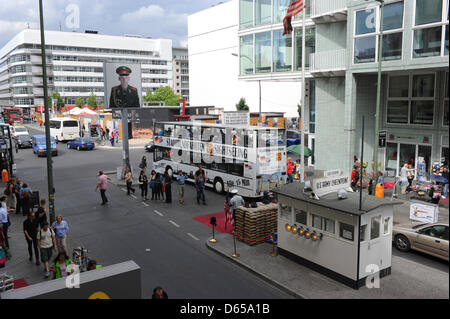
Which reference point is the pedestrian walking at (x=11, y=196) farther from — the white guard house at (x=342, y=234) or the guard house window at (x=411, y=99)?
the guard house window at (x=411, y=99)

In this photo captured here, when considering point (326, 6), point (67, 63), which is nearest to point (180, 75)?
point (67, 63)

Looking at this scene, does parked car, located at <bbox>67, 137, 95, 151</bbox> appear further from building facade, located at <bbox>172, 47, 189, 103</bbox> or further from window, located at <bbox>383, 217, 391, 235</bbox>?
building facade, located at <bbox>172, 47, 189, 103</bbox>

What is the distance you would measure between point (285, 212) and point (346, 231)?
91.7 inches

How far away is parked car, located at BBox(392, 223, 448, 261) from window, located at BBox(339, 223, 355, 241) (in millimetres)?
2840

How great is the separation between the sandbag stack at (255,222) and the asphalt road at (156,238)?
1445mm

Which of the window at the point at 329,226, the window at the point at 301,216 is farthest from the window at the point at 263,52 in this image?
the window at the point at 329,226

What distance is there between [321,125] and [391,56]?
7219 millimetres

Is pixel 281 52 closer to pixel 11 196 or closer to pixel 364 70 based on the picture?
pixel 364 70

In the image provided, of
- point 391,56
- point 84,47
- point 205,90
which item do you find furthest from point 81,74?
point 391,56

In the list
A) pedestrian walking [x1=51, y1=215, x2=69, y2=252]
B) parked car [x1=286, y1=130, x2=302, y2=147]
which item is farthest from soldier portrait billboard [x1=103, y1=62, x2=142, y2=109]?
parked car [x1=286, y1=130, x2=302, y2=147]

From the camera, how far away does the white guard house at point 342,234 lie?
32.1ft

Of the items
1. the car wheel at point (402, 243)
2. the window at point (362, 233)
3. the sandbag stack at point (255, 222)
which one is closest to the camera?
the window at point (362, 233)
